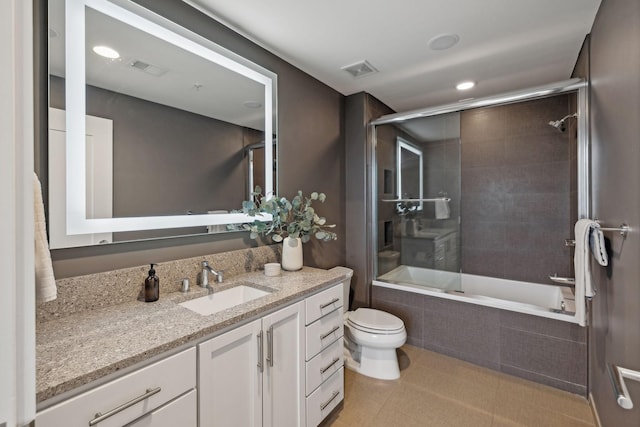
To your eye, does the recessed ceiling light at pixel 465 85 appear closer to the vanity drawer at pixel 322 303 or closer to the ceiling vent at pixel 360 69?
the ceiling vent at pixel 360 69

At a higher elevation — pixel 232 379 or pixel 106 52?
pixel 106 52

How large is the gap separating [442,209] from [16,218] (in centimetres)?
300

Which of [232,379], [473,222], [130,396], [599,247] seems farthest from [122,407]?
[473,222]

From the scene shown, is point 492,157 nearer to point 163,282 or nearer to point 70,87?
point 163,282

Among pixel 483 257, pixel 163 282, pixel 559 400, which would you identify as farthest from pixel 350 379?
pixel 483 257

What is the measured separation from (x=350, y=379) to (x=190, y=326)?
1538mm

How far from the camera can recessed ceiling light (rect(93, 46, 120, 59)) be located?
4.07 ft

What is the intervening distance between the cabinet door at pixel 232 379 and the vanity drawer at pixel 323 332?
340 mm

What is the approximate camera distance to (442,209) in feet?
9.53

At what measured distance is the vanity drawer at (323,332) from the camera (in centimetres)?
152

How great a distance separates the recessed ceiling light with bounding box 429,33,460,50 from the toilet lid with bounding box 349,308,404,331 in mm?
2030

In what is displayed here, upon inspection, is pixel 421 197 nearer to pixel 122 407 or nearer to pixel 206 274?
pixel 206 274

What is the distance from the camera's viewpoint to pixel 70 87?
3.82ft

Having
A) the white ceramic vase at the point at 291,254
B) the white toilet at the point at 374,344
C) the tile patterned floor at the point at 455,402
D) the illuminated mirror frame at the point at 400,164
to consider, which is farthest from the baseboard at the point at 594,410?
the white ceramic vase at the point at 291,254
